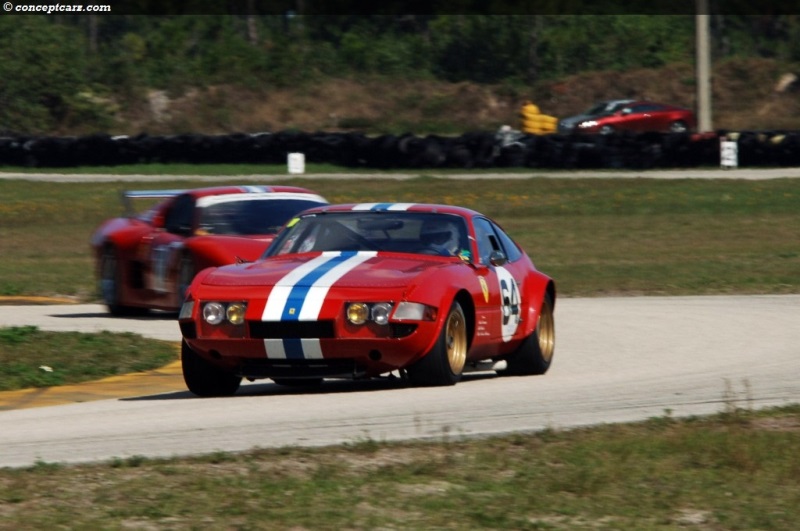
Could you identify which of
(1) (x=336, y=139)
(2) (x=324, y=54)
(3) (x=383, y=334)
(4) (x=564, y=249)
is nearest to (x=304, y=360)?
(3) (x=383, y=334)

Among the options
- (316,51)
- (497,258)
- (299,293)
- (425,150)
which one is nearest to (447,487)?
(299,293)

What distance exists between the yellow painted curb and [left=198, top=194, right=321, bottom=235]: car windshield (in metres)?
3.61

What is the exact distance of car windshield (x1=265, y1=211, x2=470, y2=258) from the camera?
996 centimetres

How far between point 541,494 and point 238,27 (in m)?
73.5

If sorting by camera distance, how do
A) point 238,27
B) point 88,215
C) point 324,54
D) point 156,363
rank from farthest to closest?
point 238,27, point 324,54, point 88,215, point 156,363

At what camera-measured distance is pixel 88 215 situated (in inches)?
1249

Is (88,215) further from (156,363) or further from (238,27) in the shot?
(238,27)

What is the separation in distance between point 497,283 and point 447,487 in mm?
4327

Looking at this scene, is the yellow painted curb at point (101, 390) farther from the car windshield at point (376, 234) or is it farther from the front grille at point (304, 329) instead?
the front grille at point (304, 329)

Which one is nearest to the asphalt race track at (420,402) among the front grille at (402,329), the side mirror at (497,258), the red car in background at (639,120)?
the front grille at (402,329)

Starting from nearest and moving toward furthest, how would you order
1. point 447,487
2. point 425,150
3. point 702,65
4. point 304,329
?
point 447,487, point 304,329, point 425,150, point 702,65

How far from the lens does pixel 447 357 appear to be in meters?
9.18

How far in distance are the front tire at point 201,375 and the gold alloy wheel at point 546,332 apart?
2.61 m

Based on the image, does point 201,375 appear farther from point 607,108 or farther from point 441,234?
point 607,108
